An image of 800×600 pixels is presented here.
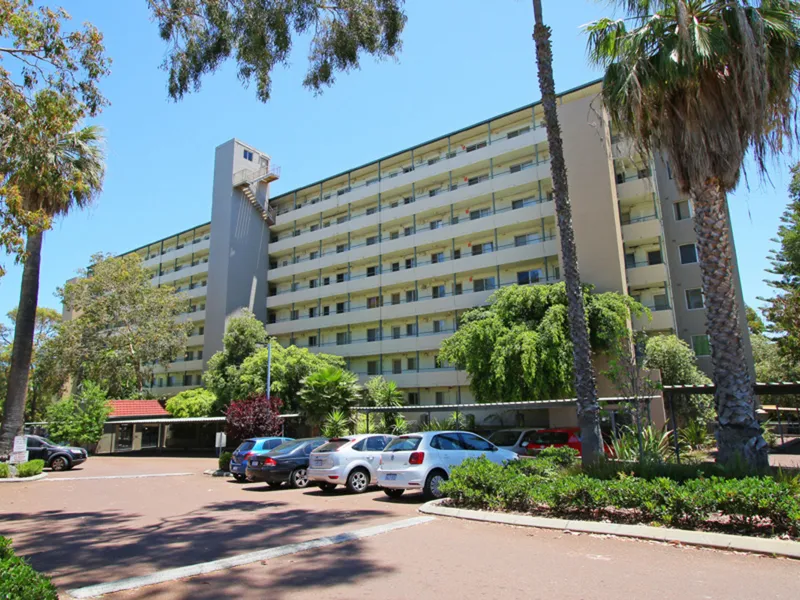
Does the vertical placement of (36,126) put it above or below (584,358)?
above

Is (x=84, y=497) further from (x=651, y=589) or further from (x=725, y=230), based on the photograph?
(x=725, y=230)

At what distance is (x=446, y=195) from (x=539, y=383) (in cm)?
1866

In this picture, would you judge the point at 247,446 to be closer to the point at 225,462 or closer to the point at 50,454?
the point at 225,462

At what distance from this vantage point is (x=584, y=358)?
1191 centimetres

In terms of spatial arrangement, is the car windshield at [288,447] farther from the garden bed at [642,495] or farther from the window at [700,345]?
the window at [700,345]

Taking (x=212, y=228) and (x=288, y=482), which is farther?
(x=212, y=228)

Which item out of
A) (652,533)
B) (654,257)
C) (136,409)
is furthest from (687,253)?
(136,409)

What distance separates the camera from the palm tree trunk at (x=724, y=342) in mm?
10250

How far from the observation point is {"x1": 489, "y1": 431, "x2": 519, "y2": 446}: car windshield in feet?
67.4

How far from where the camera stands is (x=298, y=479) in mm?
16766

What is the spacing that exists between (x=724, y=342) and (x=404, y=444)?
23.6 ft

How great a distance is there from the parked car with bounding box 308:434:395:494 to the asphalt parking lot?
2.20m

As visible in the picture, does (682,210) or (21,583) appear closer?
(21,583)

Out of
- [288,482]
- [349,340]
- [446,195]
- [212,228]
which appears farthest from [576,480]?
[212,228]
